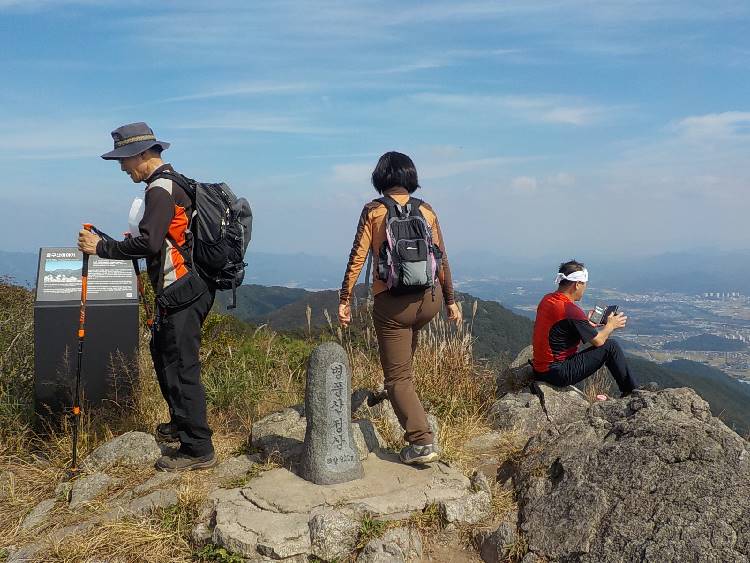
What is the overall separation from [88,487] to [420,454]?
248cm

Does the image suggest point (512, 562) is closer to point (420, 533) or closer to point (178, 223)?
point (420, 533)

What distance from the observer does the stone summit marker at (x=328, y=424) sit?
421 cm

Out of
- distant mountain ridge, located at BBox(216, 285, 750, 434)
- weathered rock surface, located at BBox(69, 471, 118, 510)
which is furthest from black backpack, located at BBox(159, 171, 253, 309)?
distant mountain ridge, located at BBox(216, 285, 750, 434)

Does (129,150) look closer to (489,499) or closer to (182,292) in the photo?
(182,292)

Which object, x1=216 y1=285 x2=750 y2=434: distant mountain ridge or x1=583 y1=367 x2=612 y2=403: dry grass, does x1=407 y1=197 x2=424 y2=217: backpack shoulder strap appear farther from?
x1=583 y1=367 x2=612 y2=403: dry grass

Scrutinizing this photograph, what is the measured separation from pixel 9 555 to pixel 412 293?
3149 millimetres

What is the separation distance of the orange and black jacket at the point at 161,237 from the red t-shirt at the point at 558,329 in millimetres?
3490

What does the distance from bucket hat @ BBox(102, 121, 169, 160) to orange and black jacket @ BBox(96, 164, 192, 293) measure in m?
0.18

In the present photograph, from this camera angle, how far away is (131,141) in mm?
4113

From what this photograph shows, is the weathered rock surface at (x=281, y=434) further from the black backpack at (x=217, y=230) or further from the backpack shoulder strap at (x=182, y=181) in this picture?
the backpack shoulder strap at (x=182, y=181)

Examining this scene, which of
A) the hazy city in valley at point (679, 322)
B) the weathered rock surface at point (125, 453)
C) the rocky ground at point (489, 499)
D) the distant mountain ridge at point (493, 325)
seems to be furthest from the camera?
the hazy city in valley at point (679, 322)

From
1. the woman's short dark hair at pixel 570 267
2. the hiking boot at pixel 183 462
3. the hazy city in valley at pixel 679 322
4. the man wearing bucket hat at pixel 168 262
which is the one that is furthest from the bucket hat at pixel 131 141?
the hazy city in valley at pixel 679 322

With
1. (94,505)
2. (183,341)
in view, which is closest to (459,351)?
(183,341)

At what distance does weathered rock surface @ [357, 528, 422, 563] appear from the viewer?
11.8 ft
